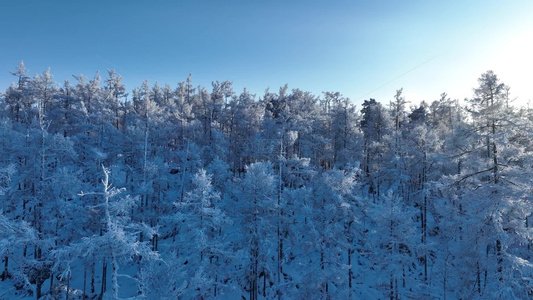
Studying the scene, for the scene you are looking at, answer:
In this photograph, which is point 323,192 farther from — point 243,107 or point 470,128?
point 243,107

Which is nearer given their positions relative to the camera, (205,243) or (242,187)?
(205,243)

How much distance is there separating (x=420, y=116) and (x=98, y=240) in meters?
53.3

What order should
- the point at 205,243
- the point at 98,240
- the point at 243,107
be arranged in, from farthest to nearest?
the point at 243,107
the point at 205,243
the point at 98,240

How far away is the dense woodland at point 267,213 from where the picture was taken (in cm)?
1180

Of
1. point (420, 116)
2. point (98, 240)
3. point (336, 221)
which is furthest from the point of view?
point (420, 116)

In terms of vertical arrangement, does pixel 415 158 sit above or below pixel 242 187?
above

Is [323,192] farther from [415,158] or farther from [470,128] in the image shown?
[415,158]

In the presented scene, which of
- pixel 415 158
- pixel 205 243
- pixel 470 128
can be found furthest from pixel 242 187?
pixel 415 158

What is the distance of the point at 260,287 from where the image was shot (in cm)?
2433

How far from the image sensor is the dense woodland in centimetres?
1180

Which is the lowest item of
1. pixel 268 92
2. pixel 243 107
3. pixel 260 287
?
pixel 260 287

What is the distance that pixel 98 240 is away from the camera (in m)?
10.9

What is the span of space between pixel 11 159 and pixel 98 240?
20282 mm

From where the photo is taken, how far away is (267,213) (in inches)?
782
